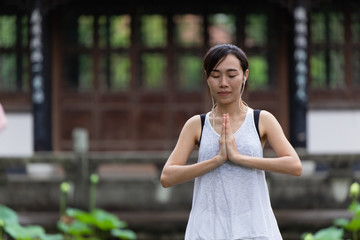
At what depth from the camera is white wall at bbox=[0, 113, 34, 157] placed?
1081 cm

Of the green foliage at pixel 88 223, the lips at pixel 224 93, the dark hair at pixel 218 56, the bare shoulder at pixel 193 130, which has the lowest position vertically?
the green foliage at pixel 88 223

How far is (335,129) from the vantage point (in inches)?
427

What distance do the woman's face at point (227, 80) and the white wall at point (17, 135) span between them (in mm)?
8386

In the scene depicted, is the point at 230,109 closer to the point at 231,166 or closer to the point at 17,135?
the point at 231,166

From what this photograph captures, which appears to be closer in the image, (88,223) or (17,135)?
(88,223)

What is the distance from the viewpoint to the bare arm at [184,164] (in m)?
2.70

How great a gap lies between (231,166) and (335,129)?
841 cm

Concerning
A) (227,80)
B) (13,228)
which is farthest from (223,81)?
(13,228)

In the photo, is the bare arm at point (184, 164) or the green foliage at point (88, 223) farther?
the green foliage at point (88, 223)

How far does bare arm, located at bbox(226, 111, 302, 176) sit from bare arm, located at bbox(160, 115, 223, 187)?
0.08 m

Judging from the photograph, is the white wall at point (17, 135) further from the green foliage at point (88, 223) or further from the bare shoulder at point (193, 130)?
the bare shoulder at point (193, 130)

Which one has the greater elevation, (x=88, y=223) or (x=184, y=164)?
(x=184, y=164)

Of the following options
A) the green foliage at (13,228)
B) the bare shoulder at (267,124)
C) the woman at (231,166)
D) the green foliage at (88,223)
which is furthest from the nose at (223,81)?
the green foliage at (88,223)

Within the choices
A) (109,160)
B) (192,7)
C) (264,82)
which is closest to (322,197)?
(109,160)
